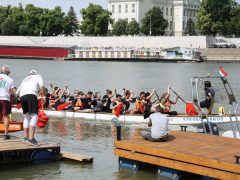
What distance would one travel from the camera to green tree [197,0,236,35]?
404 feet

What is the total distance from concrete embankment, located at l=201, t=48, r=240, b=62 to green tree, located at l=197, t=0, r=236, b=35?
7307 mm

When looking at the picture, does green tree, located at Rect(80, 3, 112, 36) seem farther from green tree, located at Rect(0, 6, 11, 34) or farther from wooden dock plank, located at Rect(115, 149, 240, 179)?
wooden dock plank, located at Rect(115, 149, 240, 179)

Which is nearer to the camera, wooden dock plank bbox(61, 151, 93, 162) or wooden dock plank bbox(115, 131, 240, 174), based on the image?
wooden dock plank bbox(115, 131, 240, 174)

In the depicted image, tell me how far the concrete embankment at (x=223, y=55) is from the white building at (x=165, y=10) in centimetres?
4389

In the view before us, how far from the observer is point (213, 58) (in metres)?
117

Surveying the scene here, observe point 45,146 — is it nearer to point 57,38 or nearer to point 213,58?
point 213,58

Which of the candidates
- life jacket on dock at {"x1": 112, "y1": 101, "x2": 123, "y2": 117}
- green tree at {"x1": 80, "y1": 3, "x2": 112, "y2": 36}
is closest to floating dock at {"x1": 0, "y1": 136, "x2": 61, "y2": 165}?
life jacket on dock at {"x1": 112, "y1": 101, "x2": 123, "y2": 117}

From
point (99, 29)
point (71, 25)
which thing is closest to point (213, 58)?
point (99, 29)

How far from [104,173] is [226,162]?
11.4 feet

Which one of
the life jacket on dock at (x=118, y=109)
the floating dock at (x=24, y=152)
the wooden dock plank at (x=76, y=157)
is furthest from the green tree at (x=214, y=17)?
the floating dock at (x=24, y=152)

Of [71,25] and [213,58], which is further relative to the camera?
[71,25]

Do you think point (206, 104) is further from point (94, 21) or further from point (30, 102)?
point (94, 21)

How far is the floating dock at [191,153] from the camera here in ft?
36.8

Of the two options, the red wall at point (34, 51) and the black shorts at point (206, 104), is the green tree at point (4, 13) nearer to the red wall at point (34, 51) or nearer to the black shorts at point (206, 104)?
the red wall at point (34, 51)
